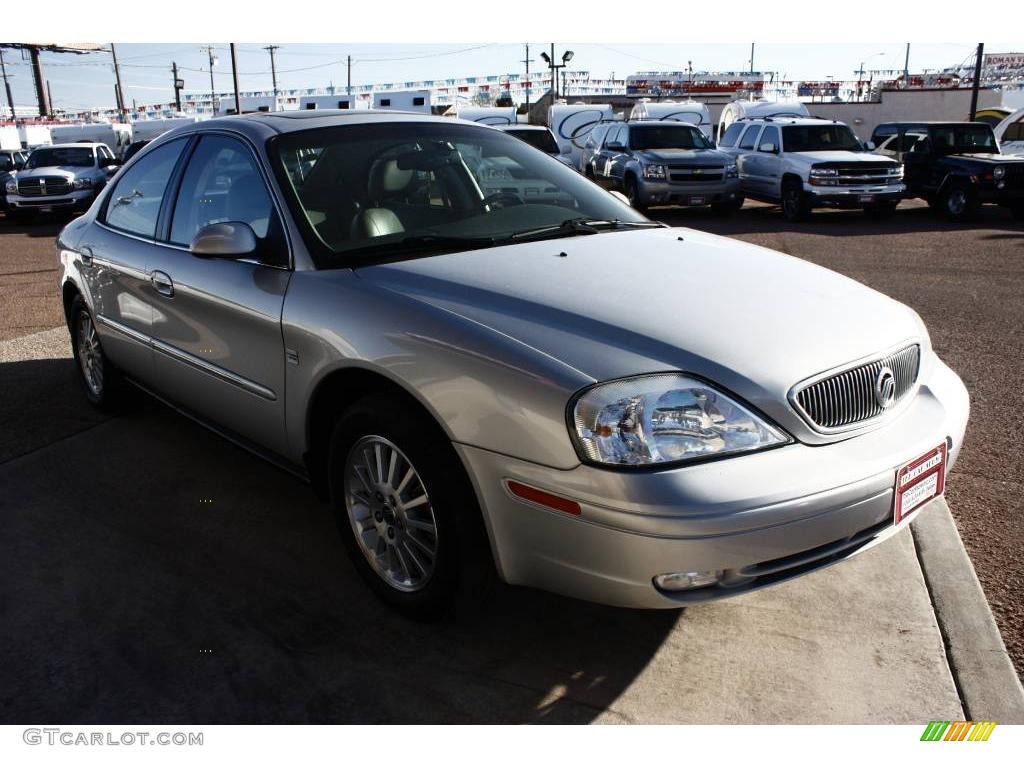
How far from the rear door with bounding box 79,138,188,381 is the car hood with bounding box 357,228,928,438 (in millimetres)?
1696

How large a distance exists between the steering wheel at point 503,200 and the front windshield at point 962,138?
15.6 m

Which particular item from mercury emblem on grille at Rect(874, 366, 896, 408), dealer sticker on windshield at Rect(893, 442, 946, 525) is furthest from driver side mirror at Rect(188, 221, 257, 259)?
dealer sticker on windshield at Rect(893, 442, 946, 525)

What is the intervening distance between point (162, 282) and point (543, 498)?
2.40m

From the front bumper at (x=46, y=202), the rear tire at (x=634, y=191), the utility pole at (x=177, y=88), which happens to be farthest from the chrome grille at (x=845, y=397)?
the utility pole at (x=177, y=88)

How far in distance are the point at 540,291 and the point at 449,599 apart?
102 centimetres

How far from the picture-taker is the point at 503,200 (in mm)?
3770

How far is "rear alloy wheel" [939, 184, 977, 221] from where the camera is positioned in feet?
50.1

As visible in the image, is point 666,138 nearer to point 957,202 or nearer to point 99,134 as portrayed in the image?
point 957,202

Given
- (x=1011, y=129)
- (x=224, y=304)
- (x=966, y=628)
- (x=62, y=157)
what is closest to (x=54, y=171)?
(x=62, y=157)

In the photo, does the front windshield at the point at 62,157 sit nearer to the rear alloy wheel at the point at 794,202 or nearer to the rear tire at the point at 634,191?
the rear tire at the point at 634,191

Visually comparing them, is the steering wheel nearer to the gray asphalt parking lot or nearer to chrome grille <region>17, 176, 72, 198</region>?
the gray asphalt parking lot

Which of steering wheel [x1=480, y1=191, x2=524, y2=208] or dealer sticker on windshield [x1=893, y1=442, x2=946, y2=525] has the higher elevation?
steering wheel [x1=480, y1=191, x2=524, y2=208]

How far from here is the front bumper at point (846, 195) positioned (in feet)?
49.6

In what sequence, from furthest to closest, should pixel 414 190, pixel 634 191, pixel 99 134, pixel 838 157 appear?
pixel 99 134 → pixel 634 191 → pixel 838 157 → pixel 414 190
